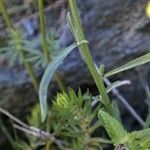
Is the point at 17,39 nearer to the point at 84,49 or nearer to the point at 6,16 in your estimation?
the point at 6,16

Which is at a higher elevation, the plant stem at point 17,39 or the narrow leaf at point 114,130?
the plant stem at point 17,39

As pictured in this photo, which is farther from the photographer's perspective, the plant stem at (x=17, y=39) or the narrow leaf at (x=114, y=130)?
the plant stem at (x=17, y=39)

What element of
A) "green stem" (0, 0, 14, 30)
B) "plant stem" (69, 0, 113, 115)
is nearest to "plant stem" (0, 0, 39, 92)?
"green stem" (0, 0, 14, 30)

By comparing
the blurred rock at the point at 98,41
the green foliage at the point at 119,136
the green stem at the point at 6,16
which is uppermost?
the green stem at the point at 6,16

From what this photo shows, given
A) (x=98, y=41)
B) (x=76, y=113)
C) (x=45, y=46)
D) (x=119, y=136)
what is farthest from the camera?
(x=98, y=41)

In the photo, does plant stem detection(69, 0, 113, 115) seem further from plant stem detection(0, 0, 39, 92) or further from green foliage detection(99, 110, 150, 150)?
plant stem detection(0, 0, 39, 92)

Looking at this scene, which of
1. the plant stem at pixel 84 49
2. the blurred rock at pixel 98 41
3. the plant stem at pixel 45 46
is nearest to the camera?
the plant stem at pixel 84 49

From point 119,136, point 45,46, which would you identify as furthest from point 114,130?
point 45,46

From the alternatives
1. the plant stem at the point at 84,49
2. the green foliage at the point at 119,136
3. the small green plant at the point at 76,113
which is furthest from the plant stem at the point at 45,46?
the green foliage at the point at 119,136

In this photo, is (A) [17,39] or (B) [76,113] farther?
(A) [17,39]

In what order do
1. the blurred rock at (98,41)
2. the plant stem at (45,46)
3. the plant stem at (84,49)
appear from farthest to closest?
the blurred rock at (98,41) < the plant stem at (45,46) < the plant stem at (84,49)

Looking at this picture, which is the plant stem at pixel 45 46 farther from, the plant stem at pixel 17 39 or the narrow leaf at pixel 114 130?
the narrow leaf at pixel 114 130
